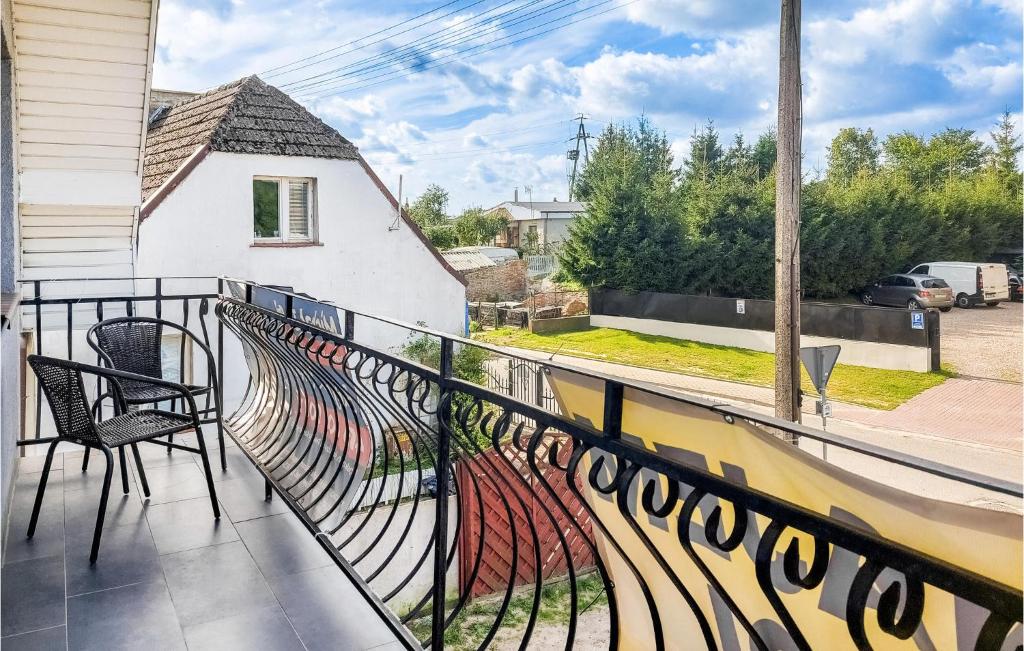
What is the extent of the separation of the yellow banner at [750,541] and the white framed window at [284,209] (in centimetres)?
826

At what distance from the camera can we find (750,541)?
0.73 m

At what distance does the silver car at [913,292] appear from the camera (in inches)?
658

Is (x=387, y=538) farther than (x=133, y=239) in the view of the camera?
Yes

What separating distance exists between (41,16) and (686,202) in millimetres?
15084

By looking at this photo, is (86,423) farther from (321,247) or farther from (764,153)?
(764,153)

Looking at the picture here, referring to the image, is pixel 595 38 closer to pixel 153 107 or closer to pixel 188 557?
pixel 153 107

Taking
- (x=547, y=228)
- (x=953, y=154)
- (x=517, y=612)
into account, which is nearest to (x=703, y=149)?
(x=547, y=228)

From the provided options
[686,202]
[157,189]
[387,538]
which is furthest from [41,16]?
[686,202]

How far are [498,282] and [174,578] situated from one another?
662 inches

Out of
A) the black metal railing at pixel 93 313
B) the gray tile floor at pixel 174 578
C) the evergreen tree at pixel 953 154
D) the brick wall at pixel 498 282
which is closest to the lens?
the gray tile floor at pixel 174 578

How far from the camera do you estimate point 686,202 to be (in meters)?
16.5

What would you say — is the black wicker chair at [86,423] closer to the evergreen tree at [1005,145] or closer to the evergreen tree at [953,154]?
the evergreen tree at [953,154]

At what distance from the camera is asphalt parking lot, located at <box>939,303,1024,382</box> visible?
1268 centimetres

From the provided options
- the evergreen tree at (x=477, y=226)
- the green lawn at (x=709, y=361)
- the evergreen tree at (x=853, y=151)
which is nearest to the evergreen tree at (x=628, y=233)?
the green lawn at (x=709, y=361)
